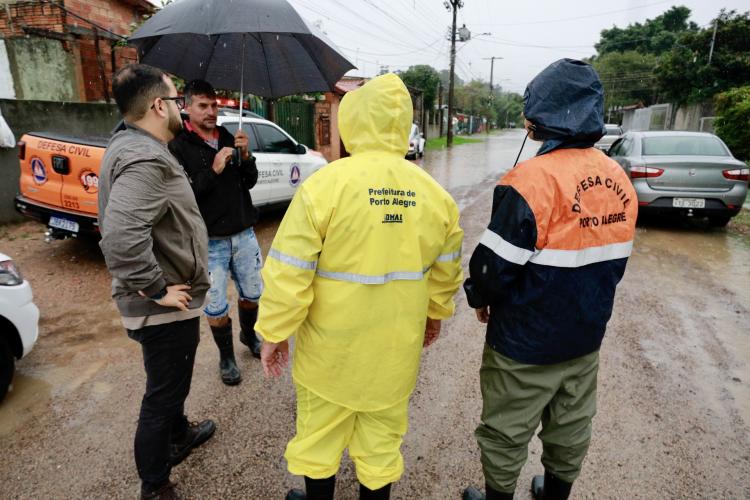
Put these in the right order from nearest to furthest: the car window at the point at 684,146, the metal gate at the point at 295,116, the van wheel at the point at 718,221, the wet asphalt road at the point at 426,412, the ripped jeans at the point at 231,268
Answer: the wet asphalt road at the point at 426,412 < the ripped jeans at the point at 231,268 < the car window at the point at 684,146 < the van wheel at the point at 718,221 < the metal gate at the point at 295,116

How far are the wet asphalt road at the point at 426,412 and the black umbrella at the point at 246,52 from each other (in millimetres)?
2152

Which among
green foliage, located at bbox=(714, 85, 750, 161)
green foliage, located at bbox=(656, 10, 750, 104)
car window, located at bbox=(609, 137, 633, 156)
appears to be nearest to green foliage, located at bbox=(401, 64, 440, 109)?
green foliage, located at bbox=(656, 10, 750, 104)

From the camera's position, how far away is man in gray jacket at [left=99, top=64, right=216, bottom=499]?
1.79 metres

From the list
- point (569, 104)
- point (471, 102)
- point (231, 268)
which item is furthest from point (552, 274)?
point (471, 102)

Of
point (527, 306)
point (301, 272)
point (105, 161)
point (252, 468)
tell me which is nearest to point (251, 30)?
point (105, 161)

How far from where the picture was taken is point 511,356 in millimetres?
1905

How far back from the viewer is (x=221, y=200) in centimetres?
303

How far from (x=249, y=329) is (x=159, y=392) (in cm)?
147

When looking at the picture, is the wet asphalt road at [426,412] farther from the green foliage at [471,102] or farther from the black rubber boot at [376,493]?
the green foliage at [471,102]

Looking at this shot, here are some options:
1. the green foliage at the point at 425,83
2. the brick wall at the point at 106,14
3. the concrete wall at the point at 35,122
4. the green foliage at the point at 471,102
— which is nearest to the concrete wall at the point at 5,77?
the brick wall at the point at 106,14

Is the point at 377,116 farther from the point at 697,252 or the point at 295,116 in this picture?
the point at 295,116

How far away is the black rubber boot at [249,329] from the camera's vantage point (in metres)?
3.49

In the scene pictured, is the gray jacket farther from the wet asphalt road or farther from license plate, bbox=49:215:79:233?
license plate, bbox=49:215:79:233

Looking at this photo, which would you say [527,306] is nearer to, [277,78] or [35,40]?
[277,78]
